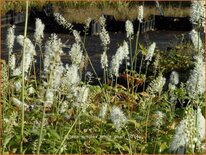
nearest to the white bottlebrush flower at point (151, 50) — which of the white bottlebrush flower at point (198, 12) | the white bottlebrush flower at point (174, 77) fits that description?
the white bottlebrush flower at point (174, 77)

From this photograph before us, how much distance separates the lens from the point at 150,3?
20.0 m

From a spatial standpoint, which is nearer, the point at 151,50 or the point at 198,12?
the point at 198,12

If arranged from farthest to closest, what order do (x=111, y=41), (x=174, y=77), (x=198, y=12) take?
(x=111, y=41) → (x=174, y=77) → (x=198, y=12)

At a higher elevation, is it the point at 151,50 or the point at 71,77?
the point at 151,50

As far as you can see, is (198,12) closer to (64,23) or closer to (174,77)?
(64,23)

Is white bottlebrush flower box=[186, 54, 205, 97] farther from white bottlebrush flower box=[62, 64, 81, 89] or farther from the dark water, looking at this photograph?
the dark water

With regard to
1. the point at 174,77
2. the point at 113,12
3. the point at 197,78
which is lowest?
the point at 174,77

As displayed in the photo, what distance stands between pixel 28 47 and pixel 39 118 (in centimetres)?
49

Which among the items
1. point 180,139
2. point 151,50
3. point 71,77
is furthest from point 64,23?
point 180,139

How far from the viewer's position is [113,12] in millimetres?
16344

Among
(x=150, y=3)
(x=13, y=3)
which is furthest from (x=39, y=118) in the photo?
(x=150, y=3)

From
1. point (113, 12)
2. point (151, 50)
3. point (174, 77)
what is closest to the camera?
point (151, 50)

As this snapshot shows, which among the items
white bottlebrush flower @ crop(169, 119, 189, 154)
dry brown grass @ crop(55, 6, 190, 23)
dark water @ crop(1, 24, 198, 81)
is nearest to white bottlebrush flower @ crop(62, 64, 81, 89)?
white bottlebrush flower @ crop(169, 119, 189, 154)

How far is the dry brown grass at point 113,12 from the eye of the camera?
15.3 meters
